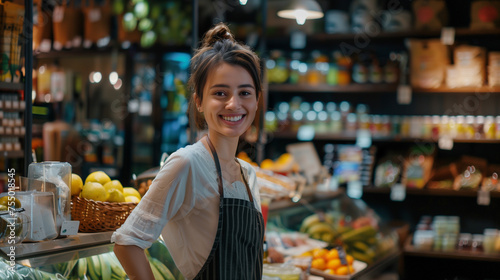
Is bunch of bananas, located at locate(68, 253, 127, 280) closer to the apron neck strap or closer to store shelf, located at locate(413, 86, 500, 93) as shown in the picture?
the apron neck strap

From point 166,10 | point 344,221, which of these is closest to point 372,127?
point 344,221

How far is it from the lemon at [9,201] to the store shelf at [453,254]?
3937mm

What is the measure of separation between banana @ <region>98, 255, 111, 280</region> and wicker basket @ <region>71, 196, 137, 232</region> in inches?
3.9

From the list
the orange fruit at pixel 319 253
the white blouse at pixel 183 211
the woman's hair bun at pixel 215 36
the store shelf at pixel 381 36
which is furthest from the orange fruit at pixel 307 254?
the store shelf at pixel 381 36

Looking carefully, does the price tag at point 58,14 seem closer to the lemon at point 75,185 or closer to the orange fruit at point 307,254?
the orange fruit at point 307,254

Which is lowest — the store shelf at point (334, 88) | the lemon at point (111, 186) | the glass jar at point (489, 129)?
the lemon at point (111, 186)

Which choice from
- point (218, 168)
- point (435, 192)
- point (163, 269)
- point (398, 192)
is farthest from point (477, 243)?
point (218, 168)

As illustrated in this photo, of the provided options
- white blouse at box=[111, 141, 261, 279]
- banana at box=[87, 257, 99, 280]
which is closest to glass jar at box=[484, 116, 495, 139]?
white blouse at box=[111, 141, 261, 279]

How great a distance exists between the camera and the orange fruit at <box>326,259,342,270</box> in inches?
122

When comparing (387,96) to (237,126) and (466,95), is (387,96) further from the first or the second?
(237,126)

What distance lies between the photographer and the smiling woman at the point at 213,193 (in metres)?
1.48

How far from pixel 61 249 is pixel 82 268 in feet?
0.46

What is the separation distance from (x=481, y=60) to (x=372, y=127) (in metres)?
1.11

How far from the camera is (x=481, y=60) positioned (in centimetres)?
493
